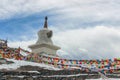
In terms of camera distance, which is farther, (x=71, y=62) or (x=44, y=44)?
(x=44, y=44)

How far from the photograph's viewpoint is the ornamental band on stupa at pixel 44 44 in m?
52.8

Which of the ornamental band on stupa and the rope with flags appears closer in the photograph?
the rope with flags

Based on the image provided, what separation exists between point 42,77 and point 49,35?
35.1 metres

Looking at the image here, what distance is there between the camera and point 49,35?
184 feet

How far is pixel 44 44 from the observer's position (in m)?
53.3

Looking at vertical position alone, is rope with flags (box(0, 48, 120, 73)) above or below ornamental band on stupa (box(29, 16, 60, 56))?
below

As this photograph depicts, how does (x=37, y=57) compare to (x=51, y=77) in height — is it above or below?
above

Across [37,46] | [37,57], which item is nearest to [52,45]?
[37,46]

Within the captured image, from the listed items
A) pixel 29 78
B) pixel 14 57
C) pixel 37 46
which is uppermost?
pixel 37 46

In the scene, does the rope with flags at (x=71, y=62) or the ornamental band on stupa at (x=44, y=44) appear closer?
the rope with flags at (x=71, y=62)

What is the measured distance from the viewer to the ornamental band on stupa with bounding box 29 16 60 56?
Result: 173ft

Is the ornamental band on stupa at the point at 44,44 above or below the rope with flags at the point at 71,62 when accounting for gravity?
above

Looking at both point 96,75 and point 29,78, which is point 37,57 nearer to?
point 96,75

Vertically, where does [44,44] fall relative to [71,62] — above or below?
above
